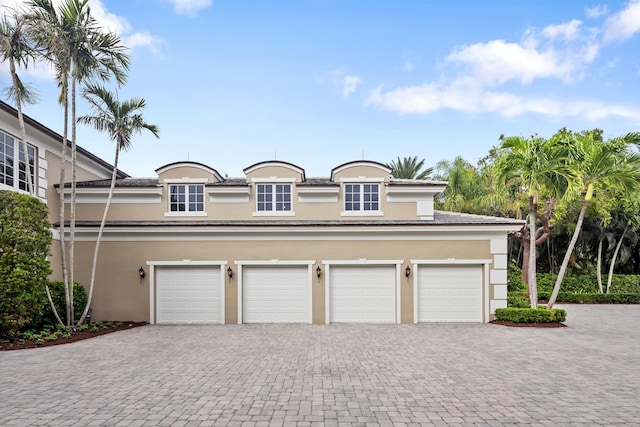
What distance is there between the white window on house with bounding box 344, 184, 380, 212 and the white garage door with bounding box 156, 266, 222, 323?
18.2 feet

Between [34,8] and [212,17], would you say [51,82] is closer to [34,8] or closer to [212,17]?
[34,8]

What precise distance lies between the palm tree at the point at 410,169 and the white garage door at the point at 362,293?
745 inches

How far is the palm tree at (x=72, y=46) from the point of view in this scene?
9.98 m

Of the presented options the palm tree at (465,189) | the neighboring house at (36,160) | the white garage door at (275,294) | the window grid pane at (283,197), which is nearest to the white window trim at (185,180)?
the window grid pane at (283,197)

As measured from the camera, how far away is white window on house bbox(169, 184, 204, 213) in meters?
14.0

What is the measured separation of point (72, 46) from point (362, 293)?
11990mm

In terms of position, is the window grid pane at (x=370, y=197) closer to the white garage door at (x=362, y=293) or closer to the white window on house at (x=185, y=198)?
the white garage door at (x=362, y=293)

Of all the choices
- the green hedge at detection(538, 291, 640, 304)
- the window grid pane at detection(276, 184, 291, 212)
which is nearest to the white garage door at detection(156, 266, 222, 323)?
the window grid pane at detection(276, 184, 291, 212)

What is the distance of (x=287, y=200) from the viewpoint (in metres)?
14.1

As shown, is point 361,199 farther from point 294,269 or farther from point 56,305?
point 56,305

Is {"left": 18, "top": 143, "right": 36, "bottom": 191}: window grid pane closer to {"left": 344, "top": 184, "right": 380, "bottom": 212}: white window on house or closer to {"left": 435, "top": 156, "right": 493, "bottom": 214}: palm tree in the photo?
{"left": 344, "top": 184, "right": 380, "bottom": 212}: white window on house

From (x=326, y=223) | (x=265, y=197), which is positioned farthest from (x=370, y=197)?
(x=265, y=197)

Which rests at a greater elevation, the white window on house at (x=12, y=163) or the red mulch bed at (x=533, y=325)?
the white window on house at (x=12, y=163)

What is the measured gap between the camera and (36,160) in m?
12.4
